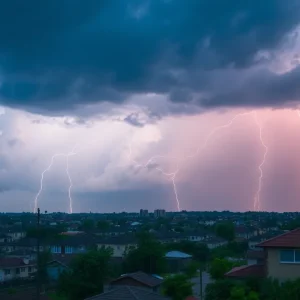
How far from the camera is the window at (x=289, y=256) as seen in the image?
25.2 meters

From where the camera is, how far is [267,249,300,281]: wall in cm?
2503

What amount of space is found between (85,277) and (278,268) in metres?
10.9

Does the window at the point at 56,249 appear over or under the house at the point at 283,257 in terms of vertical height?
under

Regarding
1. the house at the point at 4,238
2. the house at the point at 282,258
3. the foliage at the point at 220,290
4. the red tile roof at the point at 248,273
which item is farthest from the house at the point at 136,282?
the house at the point at 4,238

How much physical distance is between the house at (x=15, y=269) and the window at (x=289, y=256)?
3064cm

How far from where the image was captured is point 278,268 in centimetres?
2534

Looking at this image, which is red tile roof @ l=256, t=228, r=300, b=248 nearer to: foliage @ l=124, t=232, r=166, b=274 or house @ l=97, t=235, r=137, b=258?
foliage @ l=124, t=232, r=166, b=274

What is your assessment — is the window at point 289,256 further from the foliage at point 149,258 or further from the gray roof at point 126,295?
the foliage at point 149,258


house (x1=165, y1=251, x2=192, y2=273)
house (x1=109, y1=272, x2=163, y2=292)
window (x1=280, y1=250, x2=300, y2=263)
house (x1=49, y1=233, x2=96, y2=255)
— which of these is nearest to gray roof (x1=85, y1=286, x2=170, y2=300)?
window (x1=280, y1=250, x2=300, y2=263)

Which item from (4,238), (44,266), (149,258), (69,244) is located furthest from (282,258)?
Result: (4,238)

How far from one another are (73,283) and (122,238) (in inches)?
1559

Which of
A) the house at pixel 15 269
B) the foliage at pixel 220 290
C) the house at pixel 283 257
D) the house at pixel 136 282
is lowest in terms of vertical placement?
the house at pixel 15 269

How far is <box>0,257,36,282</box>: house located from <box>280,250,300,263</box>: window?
3064 centimetres

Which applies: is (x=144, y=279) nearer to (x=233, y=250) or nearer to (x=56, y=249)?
(x=233, y=250)
